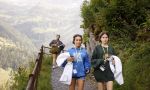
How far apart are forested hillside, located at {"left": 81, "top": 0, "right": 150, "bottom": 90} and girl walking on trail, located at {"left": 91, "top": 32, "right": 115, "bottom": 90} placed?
1.87 metres

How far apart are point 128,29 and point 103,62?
8.06 meters

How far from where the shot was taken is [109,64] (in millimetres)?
9258

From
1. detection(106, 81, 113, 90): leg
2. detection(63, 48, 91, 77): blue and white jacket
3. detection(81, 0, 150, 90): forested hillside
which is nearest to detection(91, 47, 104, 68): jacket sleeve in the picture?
detection(63, 48, 91, 77): blue and white jacket

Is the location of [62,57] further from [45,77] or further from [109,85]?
[45,77]

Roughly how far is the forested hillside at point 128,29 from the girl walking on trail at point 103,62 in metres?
1.87

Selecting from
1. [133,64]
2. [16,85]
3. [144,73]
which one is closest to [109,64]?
[144,73]

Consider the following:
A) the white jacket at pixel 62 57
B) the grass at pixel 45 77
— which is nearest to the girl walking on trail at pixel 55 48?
the grass at pixel 45 77

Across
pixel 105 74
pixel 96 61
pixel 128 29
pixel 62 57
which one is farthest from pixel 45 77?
pixel 96 61

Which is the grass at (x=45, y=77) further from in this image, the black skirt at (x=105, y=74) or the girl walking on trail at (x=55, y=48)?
the black skirt at (x=105, y=74)

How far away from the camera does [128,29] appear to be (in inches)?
666

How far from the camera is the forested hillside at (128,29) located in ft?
37.4

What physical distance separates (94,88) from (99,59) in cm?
500

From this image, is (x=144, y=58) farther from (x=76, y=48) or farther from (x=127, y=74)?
(x=76, y=48)

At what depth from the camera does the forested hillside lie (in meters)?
11.4
